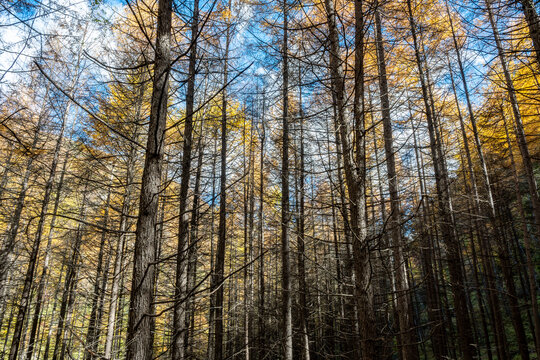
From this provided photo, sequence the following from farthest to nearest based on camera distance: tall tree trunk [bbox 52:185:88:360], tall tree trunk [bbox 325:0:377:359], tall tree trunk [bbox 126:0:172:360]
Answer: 1. tall tree trunk [bbox 52:185:88:360]
2. tall tree trunk [bbox 325:0:377:359]
3. tall tree trunk [bbox 126:0:172:360]

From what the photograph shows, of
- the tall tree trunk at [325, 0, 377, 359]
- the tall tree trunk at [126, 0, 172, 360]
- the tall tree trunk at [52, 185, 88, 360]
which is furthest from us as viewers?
the tall tree trunk at [52, 185, 88, 360]

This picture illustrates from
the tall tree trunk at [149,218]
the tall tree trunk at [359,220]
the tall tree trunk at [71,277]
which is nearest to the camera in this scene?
the tall tree trunk at [149,218]

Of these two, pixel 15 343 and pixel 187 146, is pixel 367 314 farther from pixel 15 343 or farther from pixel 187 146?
pixel 15 343

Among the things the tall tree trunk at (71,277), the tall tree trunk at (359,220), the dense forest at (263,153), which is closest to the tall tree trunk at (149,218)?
the dense forest at (263,153)

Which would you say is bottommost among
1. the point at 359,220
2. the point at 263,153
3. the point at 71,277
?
the point at 71,277

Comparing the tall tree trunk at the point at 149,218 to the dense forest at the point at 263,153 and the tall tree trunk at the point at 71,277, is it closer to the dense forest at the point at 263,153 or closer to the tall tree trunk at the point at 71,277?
the dense forest at the point at 263,153

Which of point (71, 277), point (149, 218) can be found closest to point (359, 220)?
point (149, 218)

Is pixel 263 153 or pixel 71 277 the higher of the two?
pixel 263 153

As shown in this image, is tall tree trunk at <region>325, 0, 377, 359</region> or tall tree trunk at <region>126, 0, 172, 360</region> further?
tall tree trunk at <region>325, 0, 377, 359</region>

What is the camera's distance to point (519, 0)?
3.69 metres

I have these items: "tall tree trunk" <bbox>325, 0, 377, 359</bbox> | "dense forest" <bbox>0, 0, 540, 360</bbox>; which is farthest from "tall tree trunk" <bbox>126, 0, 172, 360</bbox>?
"tall tree trunk" <bbox>325, 0, 377, 359</bbox>

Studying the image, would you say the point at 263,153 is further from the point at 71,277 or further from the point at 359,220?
the point at 359,220

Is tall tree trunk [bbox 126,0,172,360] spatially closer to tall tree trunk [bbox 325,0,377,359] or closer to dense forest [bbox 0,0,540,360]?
dense forest [bbox 0,0,540,360]

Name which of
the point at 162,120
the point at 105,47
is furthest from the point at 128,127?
the point at 162,120
